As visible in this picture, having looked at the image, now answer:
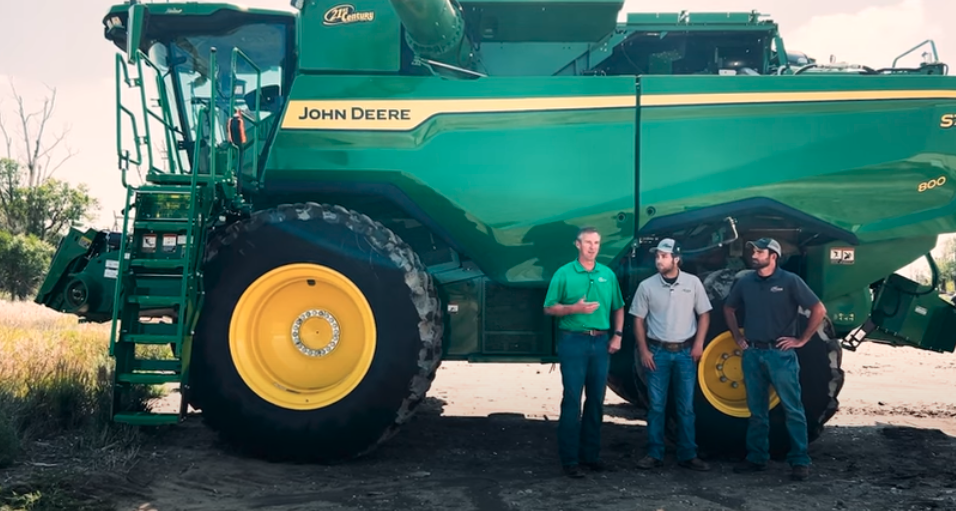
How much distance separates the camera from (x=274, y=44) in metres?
5.96

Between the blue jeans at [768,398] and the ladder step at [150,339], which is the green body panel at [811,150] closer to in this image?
the blue jeans at [768,398]

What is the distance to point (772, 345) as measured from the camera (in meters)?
5.32

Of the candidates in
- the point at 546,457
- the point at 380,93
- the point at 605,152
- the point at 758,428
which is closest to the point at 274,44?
the point at 380,93

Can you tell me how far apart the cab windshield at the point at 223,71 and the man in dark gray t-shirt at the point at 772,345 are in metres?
3.98

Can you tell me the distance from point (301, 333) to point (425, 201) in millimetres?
1361

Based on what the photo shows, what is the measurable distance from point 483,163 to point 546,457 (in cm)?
236

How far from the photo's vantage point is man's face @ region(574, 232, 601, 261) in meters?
5.15

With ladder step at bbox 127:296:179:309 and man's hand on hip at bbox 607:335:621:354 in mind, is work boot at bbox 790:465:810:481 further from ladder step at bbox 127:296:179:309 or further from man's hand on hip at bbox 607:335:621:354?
ladder step at bbox 127:296:179:309

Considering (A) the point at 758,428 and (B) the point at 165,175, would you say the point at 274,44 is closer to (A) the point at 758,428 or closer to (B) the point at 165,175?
(B) the point at 165,175

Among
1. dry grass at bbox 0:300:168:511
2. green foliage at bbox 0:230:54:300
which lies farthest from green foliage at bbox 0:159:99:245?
dry grass at bbox 0:300:168:511

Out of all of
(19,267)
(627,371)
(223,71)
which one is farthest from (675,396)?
(19,267)

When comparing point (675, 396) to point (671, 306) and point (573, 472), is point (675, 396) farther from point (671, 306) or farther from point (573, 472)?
point (573, 472)

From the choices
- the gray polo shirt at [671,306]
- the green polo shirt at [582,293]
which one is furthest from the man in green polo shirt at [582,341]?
the gray polo shirt at [671,306]

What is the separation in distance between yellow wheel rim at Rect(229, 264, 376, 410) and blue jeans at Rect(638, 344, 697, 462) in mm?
2130
